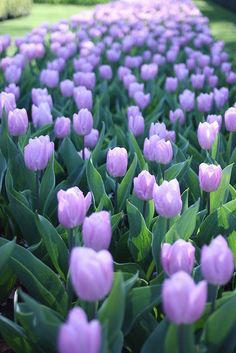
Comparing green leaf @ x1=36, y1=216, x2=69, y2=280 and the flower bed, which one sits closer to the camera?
the flower bed

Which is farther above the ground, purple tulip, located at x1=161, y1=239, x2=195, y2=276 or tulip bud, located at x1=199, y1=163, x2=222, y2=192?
purple tulip, located at x1=161, y1=239, x2=195, y2=276

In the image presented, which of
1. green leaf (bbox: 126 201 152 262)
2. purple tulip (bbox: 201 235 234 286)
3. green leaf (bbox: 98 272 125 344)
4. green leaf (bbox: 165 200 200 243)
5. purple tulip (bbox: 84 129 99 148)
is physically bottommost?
purple tulip (bbox: 84 129 99 148)

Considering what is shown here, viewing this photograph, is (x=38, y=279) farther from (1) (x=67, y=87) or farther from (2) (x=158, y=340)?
(1) (x=67, y=87)

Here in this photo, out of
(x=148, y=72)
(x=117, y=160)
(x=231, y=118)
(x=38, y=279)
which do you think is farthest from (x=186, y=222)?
(x=148, y=72)

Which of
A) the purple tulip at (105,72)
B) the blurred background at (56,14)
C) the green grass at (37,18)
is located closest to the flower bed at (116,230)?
the purple tulip at (105,72)

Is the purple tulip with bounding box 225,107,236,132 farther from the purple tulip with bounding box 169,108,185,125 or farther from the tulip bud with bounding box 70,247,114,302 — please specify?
the tulip bud with bounding box 70,247,114,302

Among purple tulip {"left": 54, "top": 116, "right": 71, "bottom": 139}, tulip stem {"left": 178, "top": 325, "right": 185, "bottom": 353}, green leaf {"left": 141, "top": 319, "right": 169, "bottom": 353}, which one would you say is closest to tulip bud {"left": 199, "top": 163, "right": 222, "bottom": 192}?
green leaf {"left": 141, "top": 319, "right": 169, "bottom": 353}

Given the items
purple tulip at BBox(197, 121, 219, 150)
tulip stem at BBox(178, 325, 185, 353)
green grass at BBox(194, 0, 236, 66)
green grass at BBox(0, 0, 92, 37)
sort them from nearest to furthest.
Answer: tulip stem at BBox(178, 325, 185, 353), purple tulip at BBox(197, 121, 219, 150), green grass at BBox(194, 0, 236, 66), green grass at BBox(0, 0, 92, 37)

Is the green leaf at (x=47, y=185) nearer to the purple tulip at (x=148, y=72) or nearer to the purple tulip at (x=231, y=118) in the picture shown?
the purple tulip at (x=231, y=118)
